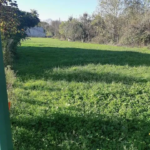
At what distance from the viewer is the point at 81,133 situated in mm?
2848

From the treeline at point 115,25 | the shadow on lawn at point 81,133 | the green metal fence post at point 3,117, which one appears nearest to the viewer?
the green metal fence post at point 3,117

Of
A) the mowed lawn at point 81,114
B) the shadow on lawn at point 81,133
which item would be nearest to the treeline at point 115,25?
the mowed lawn at point 81,114

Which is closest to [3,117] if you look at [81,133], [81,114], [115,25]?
[81,133]

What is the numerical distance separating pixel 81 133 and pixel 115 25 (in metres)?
21.2

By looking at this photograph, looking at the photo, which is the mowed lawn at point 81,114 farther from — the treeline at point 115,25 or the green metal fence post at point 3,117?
the treeline at point 115,25

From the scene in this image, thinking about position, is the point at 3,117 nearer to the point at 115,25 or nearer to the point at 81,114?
the point at 81,114

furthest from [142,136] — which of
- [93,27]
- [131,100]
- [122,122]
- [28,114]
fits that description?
A: [93,27]

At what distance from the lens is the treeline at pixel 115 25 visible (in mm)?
17969

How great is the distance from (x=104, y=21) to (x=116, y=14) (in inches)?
75.0

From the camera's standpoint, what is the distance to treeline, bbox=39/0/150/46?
18.0 metres

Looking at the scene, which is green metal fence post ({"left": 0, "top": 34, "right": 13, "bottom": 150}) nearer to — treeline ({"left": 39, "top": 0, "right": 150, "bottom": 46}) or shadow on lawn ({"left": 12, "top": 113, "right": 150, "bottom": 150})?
shadow on lawn ({"left": 12, "top": 113, "right": 150, "bottom": 150})

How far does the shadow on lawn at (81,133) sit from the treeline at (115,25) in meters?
14.8

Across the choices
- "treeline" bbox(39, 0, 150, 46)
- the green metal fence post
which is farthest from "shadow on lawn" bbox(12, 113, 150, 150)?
"treeline" bbox(39, 0, 150, 46)

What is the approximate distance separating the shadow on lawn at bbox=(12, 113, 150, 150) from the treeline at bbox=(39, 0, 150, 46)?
14755mm
